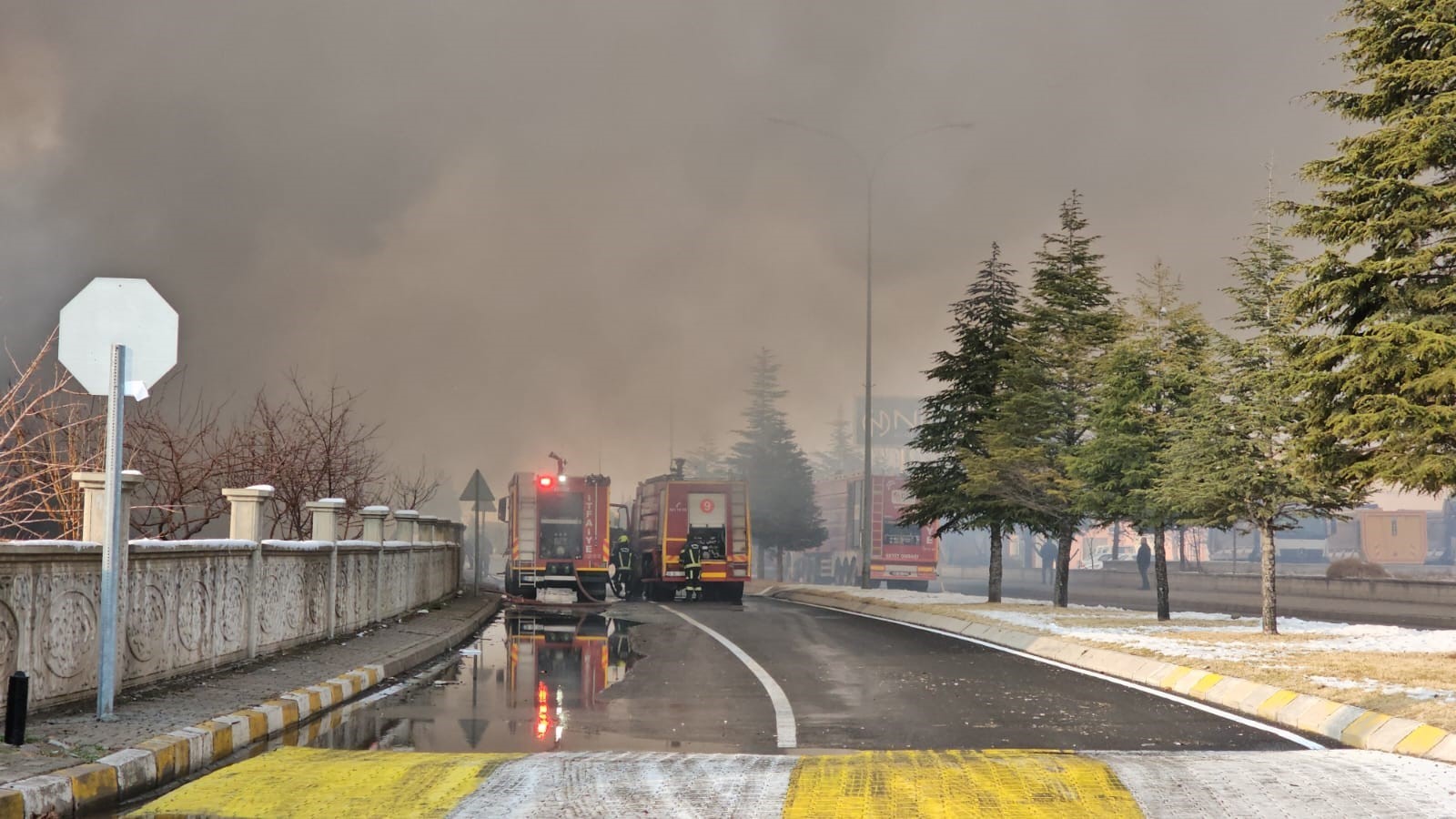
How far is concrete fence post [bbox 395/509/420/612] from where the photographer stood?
73.2 ft

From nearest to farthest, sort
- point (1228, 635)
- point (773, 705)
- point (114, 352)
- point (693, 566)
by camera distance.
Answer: point (114, 352), point (773, 705), point (1228, 635), point (693, 566)

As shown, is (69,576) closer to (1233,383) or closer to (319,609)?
(319,609)

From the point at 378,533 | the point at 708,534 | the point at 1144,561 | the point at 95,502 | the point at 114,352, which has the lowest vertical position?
the point at 1144,561

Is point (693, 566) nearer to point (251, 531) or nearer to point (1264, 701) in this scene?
point (251, 531)

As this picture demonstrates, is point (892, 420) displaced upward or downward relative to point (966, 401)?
upward

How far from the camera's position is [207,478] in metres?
20.7

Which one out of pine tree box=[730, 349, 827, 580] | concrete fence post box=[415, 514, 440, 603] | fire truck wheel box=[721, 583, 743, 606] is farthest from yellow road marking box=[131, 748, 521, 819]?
A: pine tree box=[730, 349, 827, 580]

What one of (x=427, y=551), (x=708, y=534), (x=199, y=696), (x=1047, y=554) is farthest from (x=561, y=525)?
(x=1047, y=554)

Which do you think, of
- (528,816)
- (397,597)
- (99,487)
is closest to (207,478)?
(397,597)

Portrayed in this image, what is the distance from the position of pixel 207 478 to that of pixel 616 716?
12.5 m

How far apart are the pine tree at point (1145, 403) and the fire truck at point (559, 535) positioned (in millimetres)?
13917

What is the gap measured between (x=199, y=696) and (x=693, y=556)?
1001 inches

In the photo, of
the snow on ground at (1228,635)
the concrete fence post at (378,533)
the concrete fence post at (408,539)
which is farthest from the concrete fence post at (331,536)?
the snow on ground at (1228,635)

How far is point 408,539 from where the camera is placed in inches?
911
